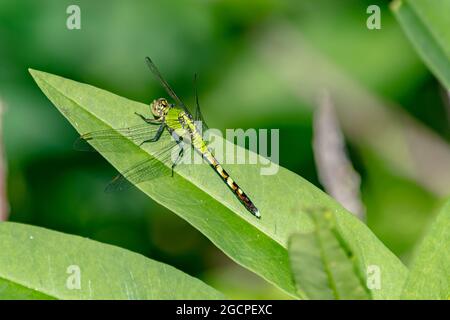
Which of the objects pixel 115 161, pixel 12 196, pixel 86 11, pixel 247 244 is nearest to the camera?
pixel 247 244

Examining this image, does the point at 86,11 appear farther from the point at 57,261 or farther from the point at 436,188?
the point at 57,261

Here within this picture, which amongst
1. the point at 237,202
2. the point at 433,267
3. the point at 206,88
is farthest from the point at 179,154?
the point at 206,88

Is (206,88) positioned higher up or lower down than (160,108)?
higher up

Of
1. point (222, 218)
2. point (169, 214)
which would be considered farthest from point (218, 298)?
point (169, 214)

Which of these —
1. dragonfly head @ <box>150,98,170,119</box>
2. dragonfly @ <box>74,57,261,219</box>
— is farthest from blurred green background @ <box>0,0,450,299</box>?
dragonfly @ <box>74,57,261,219</box>

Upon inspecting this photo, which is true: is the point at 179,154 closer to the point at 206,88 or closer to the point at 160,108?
the point at 160,108

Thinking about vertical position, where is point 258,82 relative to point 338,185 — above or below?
above
